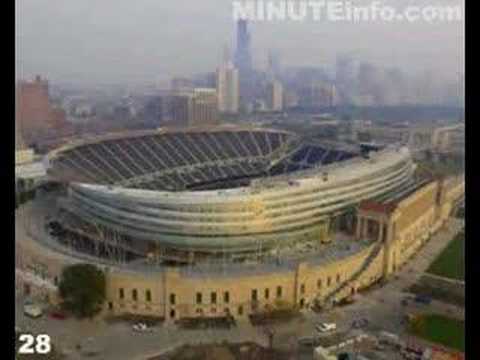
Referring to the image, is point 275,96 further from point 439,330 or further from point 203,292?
point 439,330

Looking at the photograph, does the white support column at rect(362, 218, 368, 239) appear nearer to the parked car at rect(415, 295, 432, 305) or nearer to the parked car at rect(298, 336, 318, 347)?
the parked car at rect(415, 295, 432, 305)

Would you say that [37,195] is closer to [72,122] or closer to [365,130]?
[72,122]

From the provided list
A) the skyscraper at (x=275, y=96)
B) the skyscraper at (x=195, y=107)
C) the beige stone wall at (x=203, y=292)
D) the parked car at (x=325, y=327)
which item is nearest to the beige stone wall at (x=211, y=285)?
the beige stone wall at (x=203, y=292)

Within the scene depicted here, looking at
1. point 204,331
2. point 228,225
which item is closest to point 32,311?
point 204,331

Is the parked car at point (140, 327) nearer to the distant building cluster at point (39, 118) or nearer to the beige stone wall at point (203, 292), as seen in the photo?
the beige stone wall at point (203, 292)

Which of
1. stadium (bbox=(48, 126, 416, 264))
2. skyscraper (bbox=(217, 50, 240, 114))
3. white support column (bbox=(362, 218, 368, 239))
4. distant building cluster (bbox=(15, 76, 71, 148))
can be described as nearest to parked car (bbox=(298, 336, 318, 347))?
stadium (bbox=(48, 126, 416, 264))
